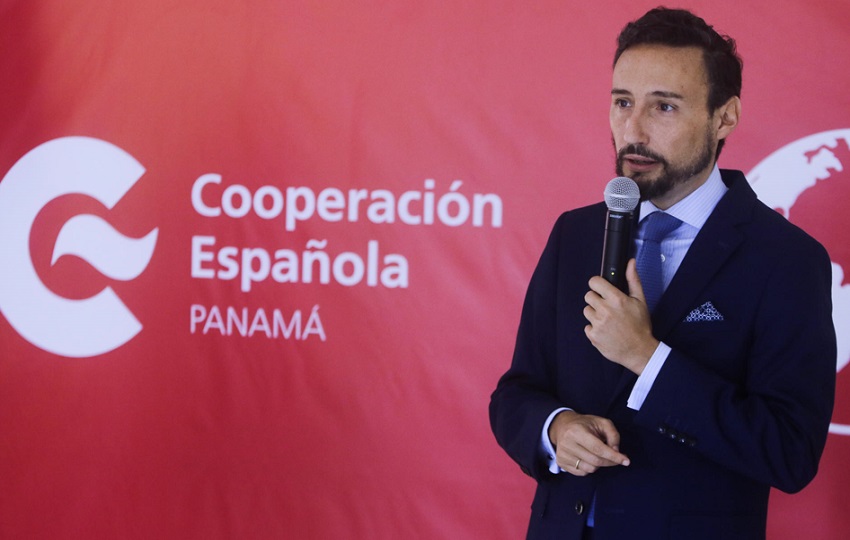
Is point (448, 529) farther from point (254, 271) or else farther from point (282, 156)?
point (282, 156)

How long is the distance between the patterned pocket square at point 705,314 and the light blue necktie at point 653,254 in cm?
8

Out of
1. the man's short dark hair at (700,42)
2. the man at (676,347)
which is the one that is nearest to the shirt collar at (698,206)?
the man at (676,347)

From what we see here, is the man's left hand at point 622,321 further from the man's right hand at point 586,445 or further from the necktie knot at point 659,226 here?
the necktie knot at point 659,226

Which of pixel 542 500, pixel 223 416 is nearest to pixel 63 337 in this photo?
pixel 223 416

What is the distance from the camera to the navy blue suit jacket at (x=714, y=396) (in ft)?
4.89

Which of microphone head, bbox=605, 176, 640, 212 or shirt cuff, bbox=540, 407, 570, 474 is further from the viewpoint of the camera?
shirt cuff, bbox=540, 407, 570, 474

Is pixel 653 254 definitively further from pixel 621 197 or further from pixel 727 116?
pixel 727 116

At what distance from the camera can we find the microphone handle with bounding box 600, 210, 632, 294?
147 centimetres

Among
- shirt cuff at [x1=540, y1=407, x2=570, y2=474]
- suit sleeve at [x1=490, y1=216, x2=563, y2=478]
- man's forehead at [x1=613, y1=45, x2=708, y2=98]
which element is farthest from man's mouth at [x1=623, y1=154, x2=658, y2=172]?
shirt cuff at [x1=540, y1=407, x2=570, y2=474]

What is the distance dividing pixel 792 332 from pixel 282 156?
1691mm

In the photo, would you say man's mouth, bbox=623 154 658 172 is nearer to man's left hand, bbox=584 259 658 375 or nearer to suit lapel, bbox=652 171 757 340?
suit lapel, bbox=652 171 757 340

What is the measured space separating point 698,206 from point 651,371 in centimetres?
39

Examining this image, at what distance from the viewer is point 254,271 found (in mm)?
2766

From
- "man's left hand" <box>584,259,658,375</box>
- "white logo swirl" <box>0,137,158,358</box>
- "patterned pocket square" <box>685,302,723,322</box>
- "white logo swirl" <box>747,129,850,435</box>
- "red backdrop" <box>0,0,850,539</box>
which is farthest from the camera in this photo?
"white logo swirl" <box>0,137,158,358</box>
